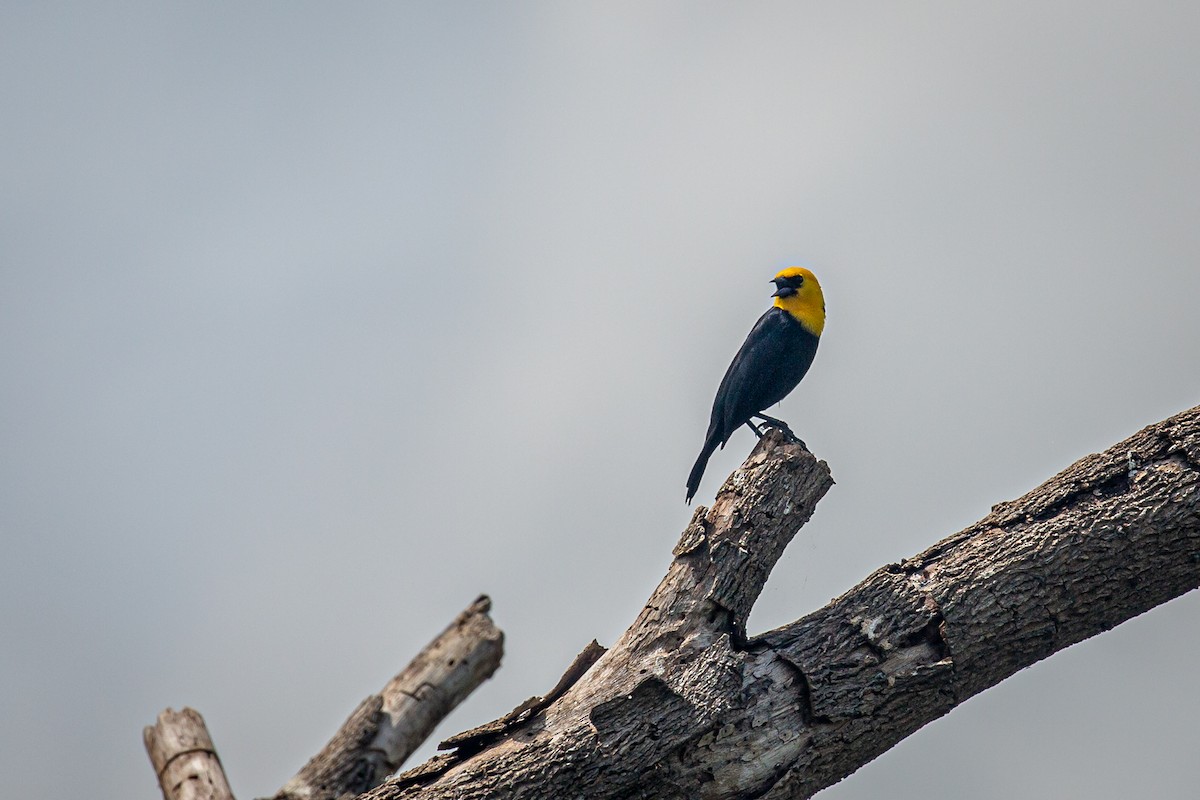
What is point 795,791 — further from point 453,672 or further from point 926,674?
point 453,672

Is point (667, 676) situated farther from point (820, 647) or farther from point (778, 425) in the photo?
point (778, 425)

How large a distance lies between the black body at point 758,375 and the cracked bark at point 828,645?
2239mm

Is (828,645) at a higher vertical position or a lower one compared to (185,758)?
lower

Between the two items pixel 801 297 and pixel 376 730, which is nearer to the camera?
pixel 376 730

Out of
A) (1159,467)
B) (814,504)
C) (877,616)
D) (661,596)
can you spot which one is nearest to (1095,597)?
(1159,467)

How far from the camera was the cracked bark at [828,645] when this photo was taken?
4.26 metres

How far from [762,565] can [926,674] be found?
838mm

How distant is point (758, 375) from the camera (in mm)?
6992

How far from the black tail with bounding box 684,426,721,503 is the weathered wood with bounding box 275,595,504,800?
183 cm

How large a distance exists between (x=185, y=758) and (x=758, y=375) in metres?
4.45

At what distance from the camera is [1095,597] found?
14.9 feet

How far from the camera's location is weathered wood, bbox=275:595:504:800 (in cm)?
694

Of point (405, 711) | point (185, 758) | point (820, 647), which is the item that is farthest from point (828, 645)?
point (185, 758)

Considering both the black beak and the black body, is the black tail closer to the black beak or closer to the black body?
the black body
